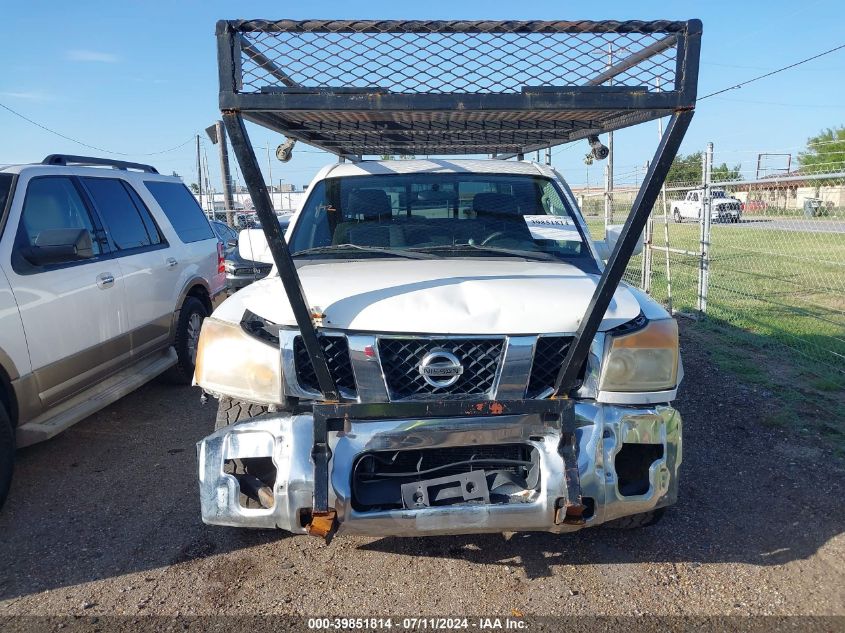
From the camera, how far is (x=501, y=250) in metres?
3.60

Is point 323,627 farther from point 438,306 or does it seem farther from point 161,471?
point 161,471

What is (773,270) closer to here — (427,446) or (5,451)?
(427,446)

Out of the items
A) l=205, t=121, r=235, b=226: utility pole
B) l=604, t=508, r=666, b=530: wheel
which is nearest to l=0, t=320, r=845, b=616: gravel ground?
l=604, t=508, r=666, b=530: wheel

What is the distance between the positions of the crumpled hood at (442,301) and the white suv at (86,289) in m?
1.50

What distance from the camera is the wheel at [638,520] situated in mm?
2982

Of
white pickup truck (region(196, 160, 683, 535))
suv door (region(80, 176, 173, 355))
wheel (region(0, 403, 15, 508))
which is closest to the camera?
white pickup truck (region(196, 160, 683, 535))

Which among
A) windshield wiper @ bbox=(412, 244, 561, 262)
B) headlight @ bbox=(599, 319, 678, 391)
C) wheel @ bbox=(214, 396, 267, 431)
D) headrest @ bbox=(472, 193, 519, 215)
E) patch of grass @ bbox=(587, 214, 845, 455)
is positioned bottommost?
patch of grass @ bbox=(587, 214, 845, 455)

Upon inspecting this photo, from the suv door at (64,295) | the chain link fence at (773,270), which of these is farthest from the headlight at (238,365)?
the chain link fence at (773,270)

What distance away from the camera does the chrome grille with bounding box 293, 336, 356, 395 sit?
2586 millimetres

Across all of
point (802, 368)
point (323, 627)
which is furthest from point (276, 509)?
point (802, 368)

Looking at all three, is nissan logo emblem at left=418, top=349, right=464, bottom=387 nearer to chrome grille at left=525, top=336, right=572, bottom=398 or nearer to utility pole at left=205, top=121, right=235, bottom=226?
chrome grille at left=525, top=336, right=572, bottom=398

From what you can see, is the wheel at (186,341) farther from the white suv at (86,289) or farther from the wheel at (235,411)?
the wheel at (235,411)

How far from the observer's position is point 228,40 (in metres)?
2.28

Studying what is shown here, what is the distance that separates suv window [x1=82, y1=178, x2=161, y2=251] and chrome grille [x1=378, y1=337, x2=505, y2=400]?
3.17 metres
